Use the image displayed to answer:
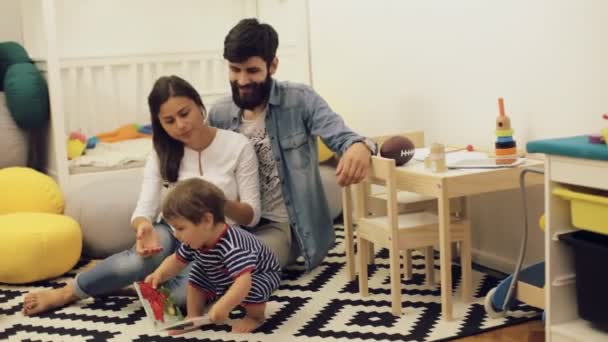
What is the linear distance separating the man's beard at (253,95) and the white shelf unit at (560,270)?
0.92 meters

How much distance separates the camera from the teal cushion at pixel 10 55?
312 cm

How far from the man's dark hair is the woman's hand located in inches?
19.7

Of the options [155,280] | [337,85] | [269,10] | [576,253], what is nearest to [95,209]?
[155,280]

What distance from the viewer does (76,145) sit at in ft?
10.3

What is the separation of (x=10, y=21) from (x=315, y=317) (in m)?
2.04

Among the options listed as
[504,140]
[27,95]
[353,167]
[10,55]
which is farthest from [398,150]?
[10,55]

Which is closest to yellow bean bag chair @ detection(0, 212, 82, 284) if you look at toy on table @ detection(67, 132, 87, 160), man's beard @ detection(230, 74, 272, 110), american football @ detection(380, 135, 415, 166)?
toy on table @ detection(67, 132, 87, 160)

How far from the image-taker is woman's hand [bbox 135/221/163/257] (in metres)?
2.13

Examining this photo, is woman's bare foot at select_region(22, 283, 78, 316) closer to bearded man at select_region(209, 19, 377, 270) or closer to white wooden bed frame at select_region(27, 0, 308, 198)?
bearded man at select_region(209, 19, 377, 270)

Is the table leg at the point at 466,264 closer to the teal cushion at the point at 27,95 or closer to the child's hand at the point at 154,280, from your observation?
the child's hand at the point at 154,280

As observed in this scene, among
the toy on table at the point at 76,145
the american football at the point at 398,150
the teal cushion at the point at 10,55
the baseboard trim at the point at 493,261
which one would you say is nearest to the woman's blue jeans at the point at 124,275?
the american football at the point at 398,150

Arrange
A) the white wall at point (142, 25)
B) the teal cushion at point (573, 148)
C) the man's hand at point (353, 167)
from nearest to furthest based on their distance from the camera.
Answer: the teal cushion at point (573, 148), the man's hand at point (353, 167), the white wall at point (142, 25)

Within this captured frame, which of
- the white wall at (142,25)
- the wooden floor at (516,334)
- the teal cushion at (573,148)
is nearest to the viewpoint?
the teal cushion at (573,148)

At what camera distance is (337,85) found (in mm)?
3176
